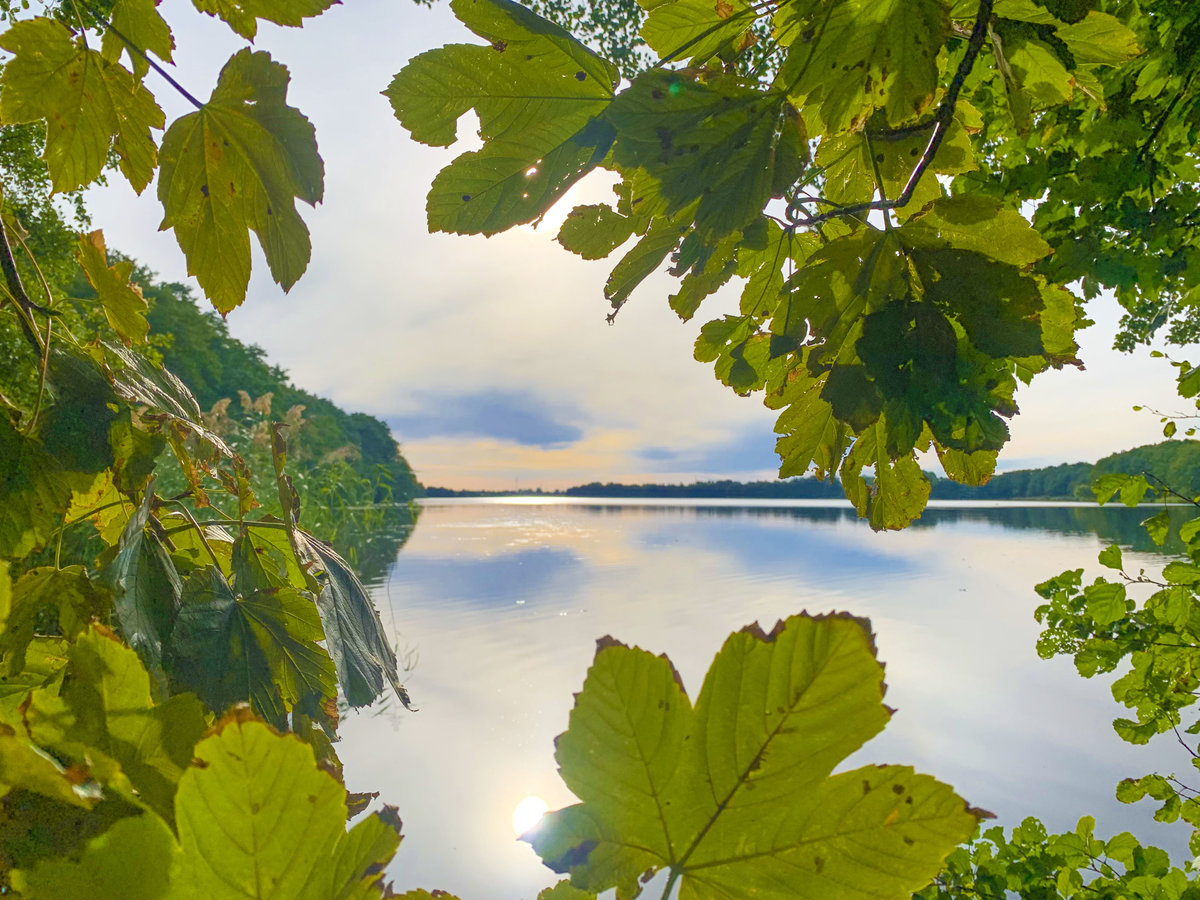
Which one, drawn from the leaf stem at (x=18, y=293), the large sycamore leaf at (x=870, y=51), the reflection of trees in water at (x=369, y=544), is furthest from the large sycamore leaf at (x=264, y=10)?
the reflection of trees in water at (x=369, y=544)

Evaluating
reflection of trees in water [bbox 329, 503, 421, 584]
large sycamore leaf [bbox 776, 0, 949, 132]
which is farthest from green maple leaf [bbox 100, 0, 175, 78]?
reflection of trees in water [bbox 329, 503, 421, 584]

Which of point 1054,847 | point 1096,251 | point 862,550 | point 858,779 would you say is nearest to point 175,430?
point 858,779

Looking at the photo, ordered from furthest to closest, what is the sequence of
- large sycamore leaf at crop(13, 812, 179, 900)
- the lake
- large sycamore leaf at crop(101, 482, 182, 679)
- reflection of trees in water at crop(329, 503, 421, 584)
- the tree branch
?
reflection of trees in water at crop(329, 503, 421, 584), the lake, large sycamore leaf at crop(101, 482, 182, 679), the tree branch, large sycamore leaf at crop(13, 812, 179, 900)

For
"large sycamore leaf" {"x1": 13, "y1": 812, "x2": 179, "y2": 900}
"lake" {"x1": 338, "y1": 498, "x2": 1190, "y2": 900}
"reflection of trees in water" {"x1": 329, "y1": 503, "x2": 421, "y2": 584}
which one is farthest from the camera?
"reflection of trees in water" {"x1": 329, "y1": 503, "x2": 421, "y2": 584}

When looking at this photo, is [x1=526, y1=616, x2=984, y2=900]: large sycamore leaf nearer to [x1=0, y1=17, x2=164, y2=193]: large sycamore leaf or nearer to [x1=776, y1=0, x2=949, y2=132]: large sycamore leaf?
[x1=776, y1=0, x2=949, y2=132]: large sycamore leaf

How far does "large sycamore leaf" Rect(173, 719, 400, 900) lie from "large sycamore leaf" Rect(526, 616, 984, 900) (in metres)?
0.08

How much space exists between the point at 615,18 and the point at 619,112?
239 inches

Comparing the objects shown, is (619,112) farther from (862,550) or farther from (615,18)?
(862,550)

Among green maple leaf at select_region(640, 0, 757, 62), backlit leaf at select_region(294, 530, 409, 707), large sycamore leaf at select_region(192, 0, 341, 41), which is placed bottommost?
backlit leaf at select_region(294, 530, 409, 707)

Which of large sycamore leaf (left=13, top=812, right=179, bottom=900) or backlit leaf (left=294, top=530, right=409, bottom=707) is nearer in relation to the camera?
large sycamore leaf (left=13, top=812, right=179, bottom=900)

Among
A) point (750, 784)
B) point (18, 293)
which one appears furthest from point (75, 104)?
point (750, 784)

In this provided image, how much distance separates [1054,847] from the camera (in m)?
1.49

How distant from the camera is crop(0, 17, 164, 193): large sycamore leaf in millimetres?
583

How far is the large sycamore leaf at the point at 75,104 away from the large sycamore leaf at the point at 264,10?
0.50ft
